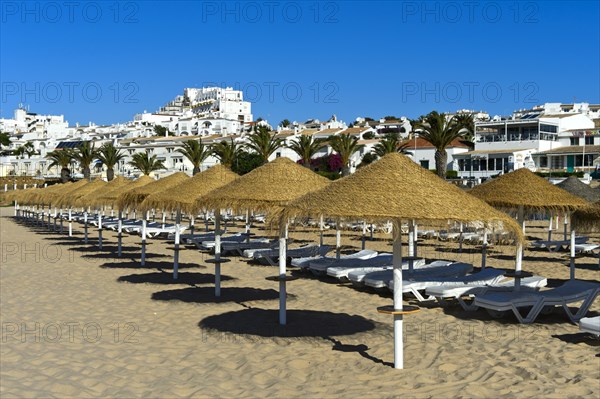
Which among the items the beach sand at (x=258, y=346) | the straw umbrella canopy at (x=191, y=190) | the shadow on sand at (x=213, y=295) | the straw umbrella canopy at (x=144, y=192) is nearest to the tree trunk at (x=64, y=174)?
the straw umbrella canopy at (x=144, y=192)

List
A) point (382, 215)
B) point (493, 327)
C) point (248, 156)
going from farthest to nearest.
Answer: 1. point (248, 156)
2. point (493, 327)
3. point (382, 215)

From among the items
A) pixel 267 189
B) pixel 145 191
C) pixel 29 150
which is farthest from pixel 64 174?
pixel 267 189

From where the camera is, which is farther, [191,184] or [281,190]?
[191,184]

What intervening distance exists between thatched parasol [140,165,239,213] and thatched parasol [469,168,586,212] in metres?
5.47

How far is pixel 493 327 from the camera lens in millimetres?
9227

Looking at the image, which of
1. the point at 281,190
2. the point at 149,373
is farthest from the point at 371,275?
the point at 149,373

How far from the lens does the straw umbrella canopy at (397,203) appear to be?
22.7ft

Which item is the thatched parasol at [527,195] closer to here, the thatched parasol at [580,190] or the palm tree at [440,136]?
the thatched parasol at [580,190]

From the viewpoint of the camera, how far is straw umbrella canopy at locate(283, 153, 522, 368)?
6934 millimetres

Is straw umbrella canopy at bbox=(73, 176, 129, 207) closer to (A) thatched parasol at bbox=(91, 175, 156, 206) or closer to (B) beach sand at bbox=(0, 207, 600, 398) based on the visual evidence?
(A) thatched parasol at bbox=(91, 175, 156, 206)

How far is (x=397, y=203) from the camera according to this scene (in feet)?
22.9

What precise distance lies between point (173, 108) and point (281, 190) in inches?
7426

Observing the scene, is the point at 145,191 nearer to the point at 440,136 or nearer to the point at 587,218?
the point at 587,218

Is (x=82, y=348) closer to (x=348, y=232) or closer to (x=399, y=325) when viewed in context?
(x=399, y=325)
